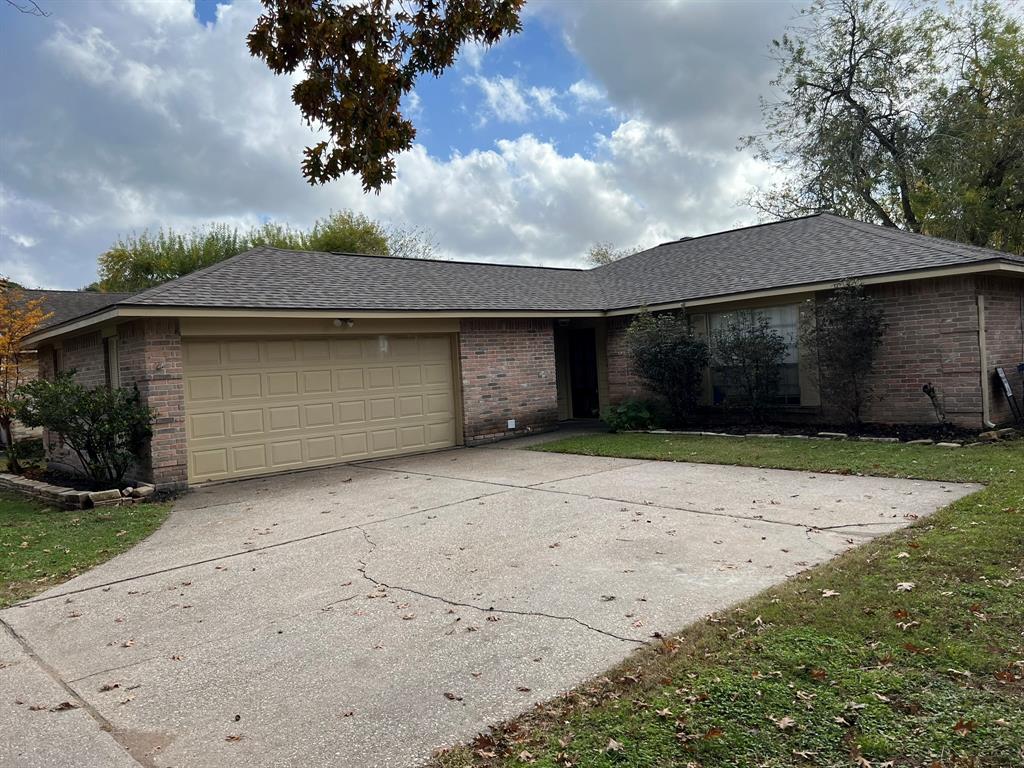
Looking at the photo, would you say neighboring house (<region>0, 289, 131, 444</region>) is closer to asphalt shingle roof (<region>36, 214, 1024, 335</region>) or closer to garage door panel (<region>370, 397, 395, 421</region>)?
asphalt shingle roof (<region>36, 214, 1024, 335</region>)

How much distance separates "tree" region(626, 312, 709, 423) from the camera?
44.3 ft

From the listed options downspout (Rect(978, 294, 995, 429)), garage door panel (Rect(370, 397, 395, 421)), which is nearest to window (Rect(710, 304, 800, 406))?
downspout (Rect(978, 294, 995, 429))

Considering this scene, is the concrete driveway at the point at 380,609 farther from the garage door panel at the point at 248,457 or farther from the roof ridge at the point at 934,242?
the roof ridge at the point at 934,242

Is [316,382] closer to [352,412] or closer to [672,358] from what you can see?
[352,412]

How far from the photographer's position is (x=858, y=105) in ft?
78.9

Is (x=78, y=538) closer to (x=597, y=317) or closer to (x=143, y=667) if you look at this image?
(x=143, y=667)

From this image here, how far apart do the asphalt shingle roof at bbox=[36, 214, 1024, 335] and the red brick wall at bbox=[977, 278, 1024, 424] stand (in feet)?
2.14

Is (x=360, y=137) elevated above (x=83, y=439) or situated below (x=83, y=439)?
above

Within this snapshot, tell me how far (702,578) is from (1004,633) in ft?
6.09

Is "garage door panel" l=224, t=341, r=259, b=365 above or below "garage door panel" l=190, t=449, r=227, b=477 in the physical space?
above

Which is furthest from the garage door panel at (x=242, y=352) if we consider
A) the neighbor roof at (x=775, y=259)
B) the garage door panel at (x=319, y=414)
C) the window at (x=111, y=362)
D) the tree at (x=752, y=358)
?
the tree at (x=752, y=358)

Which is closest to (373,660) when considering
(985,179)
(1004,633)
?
(1004,633)

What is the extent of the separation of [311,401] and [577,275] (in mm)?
9870

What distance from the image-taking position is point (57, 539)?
24.3 feet
